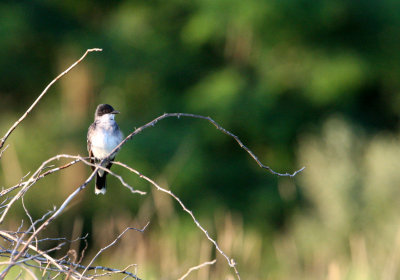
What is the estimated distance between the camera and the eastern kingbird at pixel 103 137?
172 inches

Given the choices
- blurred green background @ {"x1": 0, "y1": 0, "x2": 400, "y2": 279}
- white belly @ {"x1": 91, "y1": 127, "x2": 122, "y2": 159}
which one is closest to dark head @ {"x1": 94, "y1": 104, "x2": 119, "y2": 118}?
white belly @ {"x1": 91, "y1": 127, "x2": 122, "y2": 159}

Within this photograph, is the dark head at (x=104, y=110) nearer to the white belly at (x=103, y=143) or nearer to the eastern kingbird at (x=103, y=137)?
the eastern kingbird at (x=103, y=137)

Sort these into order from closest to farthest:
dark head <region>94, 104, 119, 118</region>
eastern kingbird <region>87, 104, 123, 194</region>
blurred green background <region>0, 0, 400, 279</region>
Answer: eastern kingbird <region>87, 104, 123, 194</region> < dark head <region>94, 104, 119, 118</region> < blurred green background <region>0, 0, 400, 279</region>

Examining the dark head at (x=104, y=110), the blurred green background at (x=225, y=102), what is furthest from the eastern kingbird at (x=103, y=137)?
the blurred green background at (x=225, y=102)

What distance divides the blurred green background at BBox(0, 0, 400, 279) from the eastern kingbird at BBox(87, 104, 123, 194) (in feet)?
19.7

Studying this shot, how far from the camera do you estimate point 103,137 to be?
Answer: 440 centimetres

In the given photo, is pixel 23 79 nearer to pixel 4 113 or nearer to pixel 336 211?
pixel 4 113

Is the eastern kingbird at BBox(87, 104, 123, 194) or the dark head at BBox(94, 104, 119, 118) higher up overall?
the dark head at BBox(94, 104, 119, 118)

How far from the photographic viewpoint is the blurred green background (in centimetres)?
1094

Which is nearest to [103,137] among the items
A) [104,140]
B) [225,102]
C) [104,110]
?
[104,140]

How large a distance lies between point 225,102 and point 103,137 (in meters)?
7.00

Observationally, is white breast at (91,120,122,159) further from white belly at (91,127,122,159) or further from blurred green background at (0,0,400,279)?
blurred green background at (0,0,400,279)

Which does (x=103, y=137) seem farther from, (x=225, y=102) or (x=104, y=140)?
(x=225, y=102)

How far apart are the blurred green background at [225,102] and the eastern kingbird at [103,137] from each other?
6.01 meters
